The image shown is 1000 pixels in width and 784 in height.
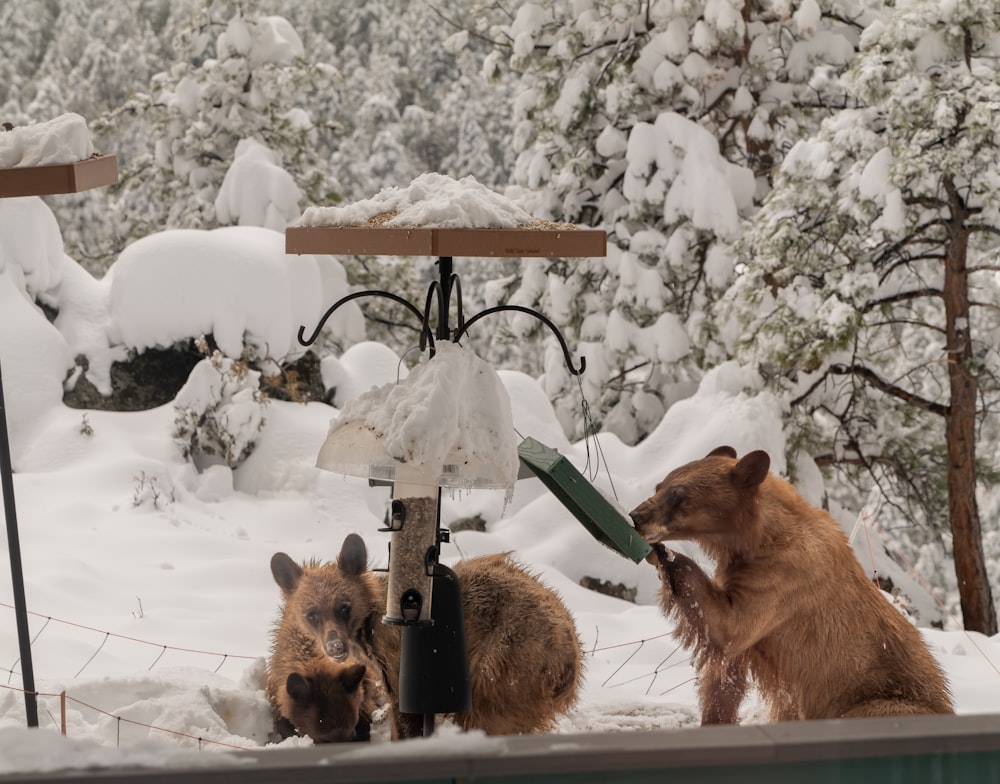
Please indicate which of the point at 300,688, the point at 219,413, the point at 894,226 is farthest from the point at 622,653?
the point at 219,413

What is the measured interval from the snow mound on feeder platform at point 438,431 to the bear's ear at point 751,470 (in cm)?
75

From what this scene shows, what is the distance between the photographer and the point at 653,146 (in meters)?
9.48

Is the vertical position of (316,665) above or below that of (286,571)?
below

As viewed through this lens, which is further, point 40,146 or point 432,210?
point 40,146

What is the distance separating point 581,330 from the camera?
9.84 metres

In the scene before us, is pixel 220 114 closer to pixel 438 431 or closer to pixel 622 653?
pixel 622 653

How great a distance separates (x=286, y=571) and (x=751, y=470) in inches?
57.1

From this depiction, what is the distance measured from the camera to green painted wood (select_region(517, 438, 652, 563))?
3.26 meters

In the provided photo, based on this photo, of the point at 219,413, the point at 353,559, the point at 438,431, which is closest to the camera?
the point at 438,431

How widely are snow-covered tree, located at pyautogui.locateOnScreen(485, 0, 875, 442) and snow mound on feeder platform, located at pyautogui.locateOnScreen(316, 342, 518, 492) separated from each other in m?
6.30

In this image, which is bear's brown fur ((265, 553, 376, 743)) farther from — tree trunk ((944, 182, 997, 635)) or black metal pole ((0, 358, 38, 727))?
tree trunk ((944, 182, 997, 635))

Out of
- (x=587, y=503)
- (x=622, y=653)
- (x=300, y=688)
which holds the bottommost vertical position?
(x=622, y=653)

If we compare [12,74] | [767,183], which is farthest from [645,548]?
[12,74]

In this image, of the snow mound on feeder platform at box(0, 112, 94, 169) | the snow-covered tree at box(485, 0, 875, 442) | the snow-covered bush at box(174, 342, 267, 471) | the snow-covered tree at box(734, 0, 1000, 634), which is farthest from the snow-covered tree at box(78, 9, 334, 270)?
the snow mound on feeder platform at box(0, 112, 94, 169)
